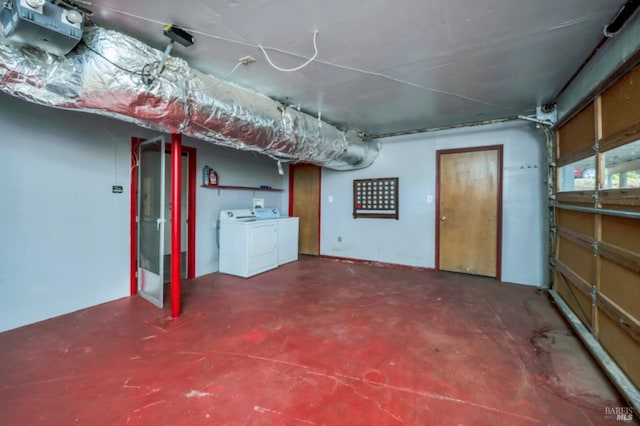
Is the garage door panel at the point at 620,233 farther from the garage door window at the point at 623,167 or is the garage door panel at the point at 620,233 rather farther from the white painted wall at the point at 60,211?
the white painted wall at the point at 60,211

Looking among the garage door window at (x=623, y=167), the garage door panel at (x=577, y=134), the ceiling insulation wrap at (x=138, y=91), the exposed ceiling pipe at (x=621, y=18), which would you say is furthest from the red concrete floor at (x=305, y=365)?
the exposed ceiling pipe at (x=621, y=18)

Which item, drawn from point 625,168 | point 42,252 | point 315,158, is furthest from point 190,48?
point 625,168

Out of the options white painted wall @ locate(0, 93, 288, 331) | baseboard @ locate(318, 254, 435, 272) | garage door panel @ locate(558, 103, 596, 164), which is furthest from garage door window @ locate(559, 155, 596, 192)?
white painted wall @ locate(0, 93, 288, 331)

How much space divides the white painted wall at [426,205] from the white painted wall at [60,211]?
330cm

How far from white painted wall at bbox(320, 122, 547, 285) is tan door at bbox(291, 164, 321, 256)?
167 mm

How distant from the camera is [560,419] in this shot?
4.77 ft

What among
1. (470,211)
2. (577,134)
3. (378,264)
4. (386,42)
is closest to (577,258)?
(577,134)

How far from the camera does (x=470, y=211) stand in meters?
4.06

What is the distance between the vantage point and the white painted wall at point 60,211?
231cm

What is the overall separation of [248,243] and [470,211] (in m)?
3.31

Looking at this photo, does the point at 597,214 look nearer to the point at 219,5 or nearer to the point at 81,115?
the point at 219,5

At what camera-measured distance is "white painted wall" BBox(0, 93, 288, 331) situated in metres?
2.31

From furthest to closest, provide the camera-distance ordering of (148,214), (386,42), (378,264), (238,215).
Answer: (378,264) → (238,215) → (148,214) → (386,42)

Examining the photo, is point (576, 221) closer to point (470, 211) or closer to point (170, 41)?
point (470, 211)
